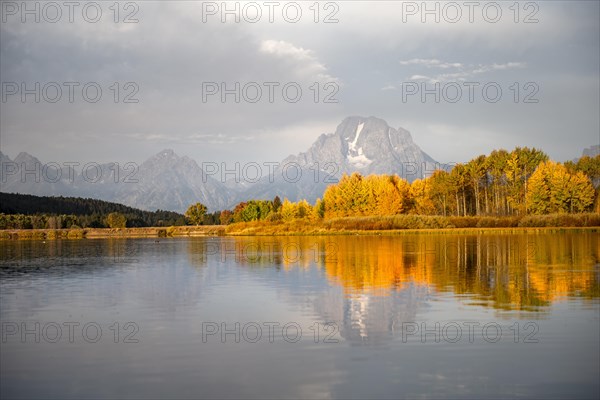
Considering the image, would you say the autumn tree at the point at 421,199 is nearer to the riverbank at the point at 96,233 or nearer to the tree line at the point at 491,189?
the tree line at the point at 491,189

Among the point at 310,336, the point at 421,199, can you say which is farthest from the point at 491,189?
the point at 310,336

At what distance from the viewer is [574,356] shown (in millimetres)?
13703

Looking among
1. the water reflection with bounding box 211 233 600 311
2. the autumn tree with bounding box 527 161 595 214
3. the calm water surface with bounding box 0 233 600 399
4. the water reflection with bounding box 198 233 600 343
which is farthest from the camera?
the autumn tree with bounding box 527 161 595 214

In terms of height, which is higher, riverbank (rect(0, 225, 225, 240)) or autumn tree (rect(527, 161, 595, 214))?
autumn tree (rect(527, 161, 595, 214))

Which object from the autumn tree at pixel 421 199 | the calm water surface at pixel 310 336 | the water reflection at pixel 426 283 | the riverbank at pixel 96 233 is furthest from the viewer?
the riverbank at pixel 96 233

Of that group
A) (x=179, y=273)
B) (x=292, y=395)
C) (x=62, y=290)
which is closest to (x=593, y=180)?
(x=179, y=273)

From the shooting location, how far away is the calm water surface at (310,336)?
11.9m

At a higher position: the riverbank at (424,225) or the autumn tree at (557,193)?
the autumn tree at (557,193)

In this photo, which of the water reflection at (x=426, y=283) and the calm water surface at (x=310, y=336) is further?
the water reflection at (x=426, y=283)

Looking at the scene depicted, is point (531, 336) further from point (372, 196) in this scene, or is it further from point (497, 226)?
point (372, 196)

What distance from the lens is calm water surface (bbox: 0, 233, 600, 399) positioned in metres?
11.9

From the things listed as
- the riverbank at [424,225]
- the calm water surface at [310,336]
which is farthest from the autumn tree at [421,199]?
the calm water surface at [310,336]

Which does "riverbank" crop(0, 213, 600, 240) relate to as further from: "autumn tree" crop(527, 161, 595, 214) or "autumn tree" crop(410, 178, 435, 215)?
"autumn tree" crop(410, 178, 435, 215)

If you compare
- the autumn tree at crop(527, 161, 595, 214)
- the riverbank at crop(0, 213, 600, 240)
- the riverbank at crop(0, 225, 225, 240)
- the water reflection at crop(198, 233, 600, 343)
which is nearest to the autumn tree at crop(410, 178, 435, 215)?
the autumn tree at crop(527, 161, 595, 214)
